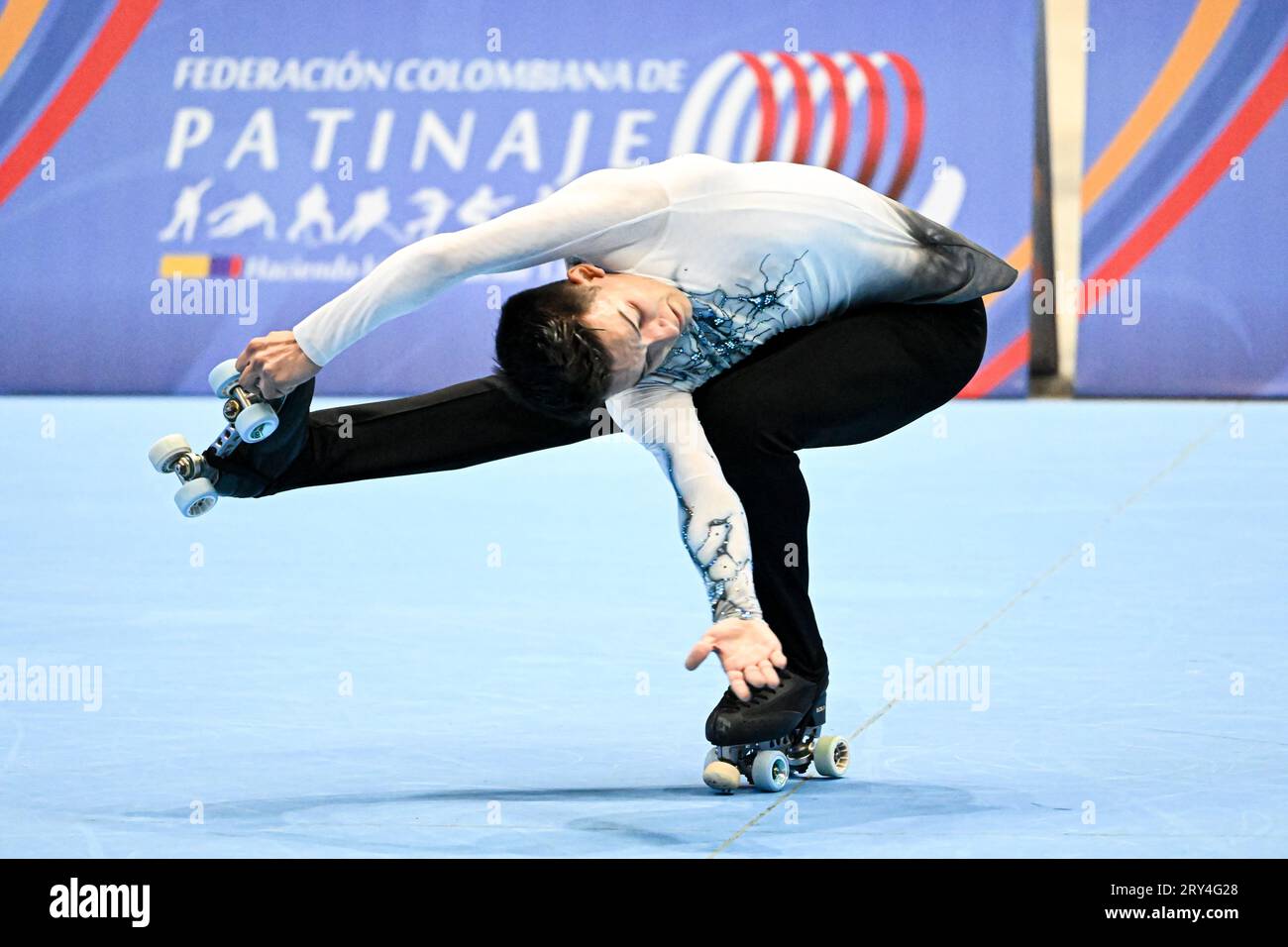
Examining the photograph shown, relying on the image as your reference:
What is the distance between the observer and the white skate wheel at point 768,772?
3.62 metres

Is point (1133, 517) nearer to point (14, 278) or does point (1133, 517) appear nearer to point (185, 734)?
point (185, 734)

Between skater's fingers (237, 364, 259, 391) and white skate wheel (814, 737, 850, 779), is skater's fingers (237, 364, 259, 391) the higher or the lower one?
the higher one

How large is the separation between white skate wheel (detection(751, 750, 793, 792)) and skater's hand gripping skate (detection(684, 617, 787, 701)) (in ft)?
1.38

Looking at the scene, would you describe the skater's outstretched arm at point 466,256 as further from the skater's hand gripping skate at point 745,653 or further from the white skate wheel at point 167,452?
the skater's hand gripping skate at point 745,653

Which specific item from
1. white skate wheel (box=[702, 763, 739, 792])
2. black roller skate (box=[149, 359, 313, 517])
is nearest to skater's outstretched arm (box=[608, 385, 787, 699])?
white skate wheel (box=[702, 763, 739, 792])

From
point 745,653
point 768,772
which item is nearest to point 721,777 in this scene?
point 768,772

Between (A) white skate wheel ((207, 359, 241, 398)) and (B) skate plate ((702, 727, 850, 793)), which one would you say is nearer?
(A) white skate wheel ((207, 359, 241, 398))

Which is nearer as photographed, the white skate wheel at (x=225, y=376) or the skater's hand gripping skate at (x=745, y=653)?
the skater's hand gripping skate at (x=745, y=653)

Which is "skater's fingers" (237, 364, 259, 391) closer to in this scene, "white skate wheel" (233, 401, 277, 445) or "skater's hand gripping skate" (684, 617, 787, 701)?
"white skate wheel" (233, 401, 277, 445)

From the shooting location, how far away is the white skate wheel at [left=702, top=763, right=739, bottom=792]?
11.7ft

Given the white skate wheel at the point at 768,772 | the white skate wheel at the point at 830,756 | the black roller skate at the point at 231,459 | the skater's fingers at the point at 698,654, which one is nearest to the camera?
the skater's fingers at the point at 698,654

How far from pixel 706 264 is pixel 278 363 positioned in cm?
80

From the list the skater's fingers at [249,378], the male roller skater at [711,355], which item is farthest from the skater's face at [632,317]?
the skater's fingers at [249,378]

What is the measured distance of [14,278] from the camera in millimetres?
12164
